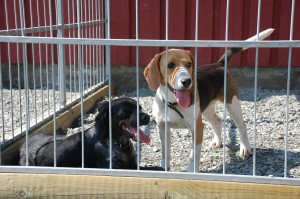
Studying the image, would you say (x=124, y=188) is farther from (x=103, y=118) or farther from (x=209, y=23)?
(x=209, y=23)

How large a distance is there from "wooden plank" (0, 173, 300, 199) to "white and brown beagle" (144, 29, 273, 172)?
431 mm

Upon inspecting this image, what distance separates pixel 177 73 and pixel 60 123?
249cm

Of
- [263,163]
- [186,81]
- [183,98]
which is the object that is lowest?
[263,163]

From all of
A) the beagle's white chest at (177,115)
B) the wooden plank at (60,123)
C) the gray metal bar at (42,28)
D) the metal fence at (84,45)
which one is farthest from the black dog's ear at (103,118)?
the gray metal bar at (42,28)

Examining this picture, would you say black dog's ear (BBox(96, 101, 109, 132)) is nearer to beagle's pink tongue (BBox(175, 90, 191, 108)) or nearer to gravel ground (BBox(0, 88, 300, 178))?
beagle's pink tongue (BBox(175, 90, 191, 108))

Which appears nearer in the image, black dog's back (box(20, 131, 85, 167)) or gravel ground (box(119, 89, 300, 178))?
black dog's back (box(20, 131, 85, 167))

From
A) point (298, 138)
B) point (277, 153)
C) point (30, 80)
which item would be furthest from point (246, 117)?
point (30, 80)

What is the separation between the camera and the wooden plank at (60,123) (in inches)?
174

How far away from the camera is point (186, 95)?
4129mm

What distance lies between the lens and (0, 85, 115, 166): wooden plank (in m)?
4.42

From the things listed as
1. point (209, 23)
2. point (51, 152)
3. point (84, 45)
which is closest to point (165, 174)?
point (51, 152)

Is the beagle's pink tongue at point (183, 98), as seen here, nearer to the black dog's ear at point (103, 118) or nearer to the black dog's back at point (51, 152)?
the black dog's ear at point (103, 118)

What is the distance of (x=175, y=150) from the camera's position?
211 inches

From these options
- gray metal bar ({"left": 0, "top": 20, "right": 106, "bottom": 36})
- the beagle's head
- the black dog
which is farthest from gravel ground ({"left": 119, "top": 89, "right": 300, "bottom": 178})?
gray metal bar ({"left": 0, "top": 20, "right": 106, "bottom": 36})
